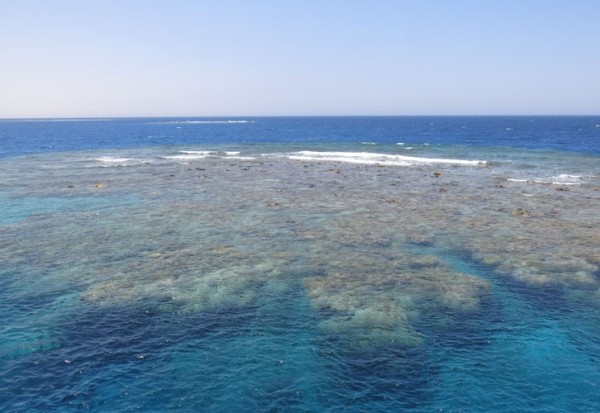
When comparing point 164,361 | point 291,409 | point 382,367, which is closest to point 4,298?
point 164,361

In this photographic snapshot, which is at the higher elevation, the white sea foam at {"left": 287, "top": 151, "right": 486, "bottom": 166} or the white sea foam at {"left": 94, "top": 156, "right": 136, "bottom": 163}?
the white sea foam at {"left": 287, "top": 151, "right": 486, "bottom": 166}

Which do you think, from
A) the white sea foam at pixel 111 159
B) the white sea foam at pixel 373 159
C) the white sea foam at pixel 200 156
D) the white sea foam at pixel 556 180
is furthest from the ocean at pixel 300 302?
the white sea foam at pixel 200 156

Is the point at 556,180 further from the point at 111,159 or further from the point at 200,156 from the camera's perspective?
the point at 111,159

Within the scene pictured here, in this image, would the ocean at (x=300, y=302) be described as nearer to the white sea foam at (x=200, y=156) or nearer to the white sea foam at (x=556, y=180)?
the white sea foam at (x=556, y=180)

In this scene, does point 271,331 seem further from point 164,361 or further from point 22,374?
point 22,374

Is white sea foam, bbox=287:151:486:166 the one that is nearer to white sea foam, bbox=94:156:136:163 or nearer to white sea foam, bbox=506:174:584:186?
white sea foam, bbox=506:174:584:186

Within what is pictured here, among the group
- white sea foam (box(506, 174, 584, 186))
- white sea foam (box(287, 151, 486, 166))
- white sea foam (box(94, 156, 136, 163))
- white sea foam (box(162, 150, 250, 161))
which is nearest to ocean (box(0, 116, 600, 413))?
white sea foam (box(506, 174, 584, 186))

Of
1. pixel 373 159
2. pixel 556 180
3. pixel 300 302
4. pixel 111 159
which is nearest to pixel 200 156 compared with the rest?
pixel 111 159
